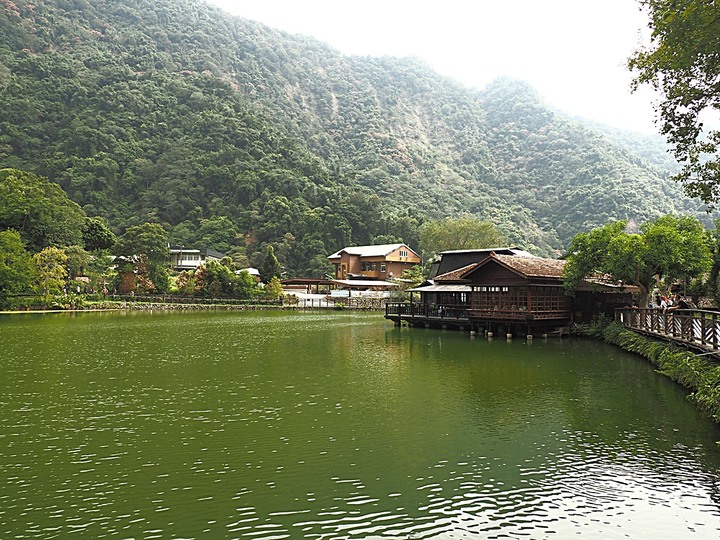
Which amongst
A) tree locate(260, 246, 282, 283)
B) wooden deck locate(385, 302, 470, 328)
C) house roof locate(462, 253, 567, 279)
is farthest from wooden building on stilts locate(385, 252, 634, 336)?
tree locate(260, 246, 282, 283)

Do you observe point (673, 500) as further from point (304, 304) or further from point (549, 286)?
point (304, 304)

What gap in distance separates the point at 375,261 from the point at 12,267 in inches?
1659

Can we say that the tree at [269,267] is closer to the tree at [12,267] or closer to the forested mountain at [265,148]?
the forested mountain at [265,148]

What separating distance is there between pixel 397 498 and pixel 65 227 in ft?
182

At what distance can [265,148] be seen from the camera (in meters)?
105

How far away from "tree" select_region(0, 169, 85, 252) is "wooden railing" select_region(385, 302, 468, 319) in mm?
34576

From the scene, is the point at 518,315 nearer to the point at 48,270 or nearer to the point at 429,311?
the point at 429,311

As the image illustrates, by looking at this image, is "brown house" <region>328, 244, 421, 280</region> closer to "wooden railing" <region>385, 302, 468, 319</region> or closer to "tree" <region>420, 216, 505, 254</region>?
"tree" <region>420, 216, 505, 254</region>

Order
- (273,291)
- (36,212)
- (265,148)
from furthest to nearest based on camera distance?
(265,148)
(273,291)
(36,212)

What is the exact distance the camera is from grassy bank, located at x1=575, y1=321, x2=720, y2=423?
11.9m

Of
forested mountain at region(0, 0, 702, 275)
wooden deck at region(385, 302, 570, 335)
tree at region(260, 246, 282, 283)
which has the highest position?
forested mountain at region(0, 0, 702, 275)

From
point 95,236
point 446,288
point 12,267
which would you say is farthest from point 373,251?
point 12,267

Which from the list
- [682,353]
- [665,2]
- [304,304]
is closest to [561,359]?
[682,353]

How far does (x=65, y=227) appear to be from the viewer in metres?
53.9
